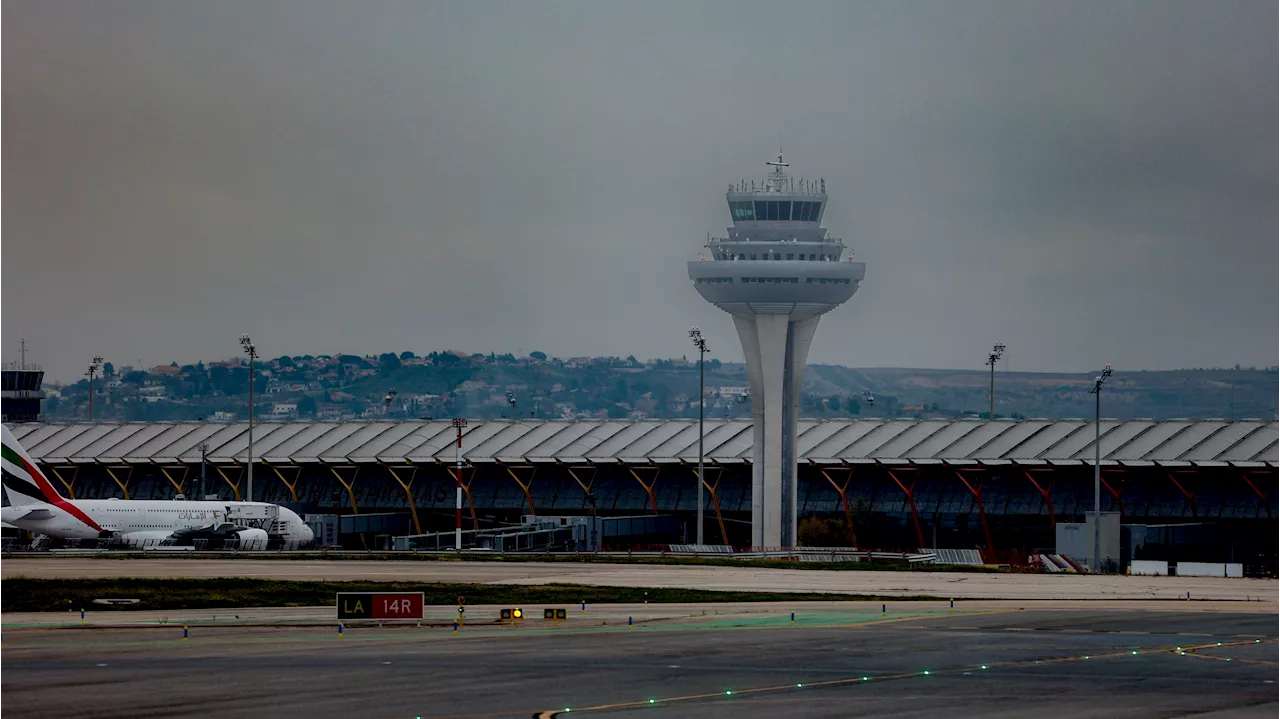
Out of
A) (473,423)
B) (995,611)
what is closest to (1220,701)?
(995,611)

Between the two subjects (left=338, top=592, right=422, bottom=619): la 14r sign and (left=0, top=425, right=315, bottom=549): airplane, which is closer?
(left=338, top=592, right=422, bottom=619): la 14r sign

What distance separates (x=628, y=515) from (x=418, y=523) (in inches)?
742

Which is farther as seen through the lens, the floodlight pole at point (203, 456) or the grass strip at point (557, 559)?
the floodlight pole at point (203, 456)

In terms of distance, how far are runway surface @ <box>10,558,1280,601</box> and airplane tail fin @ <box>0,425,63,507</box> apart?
12.9 m

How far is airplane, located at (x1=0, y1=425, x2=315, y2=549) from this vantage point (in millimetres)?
108438

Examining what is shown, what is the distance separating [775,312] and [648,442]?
58.4 ft

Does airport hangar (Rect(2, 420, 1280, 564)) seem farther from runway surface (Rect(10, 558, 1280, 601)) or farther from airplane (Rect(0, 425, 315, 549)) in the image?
runway surface (Rect(10, 558, 1280, 601))

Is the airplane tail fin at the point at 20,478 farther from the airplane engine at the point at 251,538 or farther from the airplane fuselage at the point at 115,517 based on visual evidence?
the airplane engine at the point at 251,538

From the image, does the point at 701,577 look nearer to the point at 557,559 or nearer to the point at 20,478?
the point at 557,559

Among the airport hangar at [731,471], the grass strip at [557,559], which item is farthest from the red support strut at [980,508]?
the grass strip at [557,559]

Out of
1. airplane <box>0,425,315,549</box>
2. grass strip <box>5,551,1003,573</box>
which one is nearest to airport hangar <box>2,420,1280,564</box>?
grass strip <box>5,551,1003,573</box>

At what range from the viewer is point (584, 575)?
3332 inches

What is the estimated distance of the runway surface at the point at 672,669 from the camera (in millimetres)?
37781

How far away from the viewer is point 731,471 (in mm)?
140750
